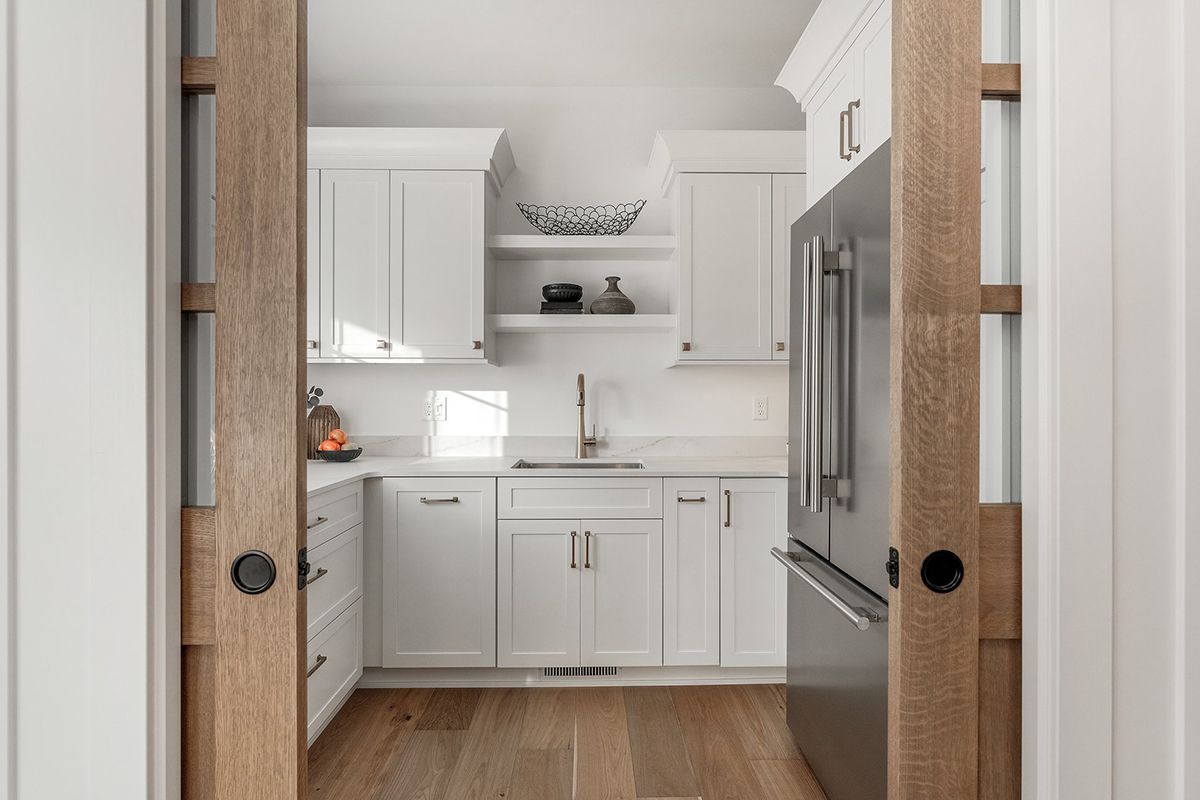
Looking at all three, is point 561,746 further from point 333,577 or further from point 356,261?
point 356,261

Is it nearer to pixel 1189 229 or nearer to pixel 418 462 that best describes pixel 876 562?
pixel 1189 229

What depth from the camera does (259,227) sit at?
787 millimetres

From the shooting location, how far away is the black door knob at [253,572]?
31.0 inches

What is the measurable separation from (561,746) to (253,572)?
176 centimetres

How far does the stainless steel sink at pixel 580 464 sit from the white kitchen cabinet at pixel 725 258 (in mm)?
644

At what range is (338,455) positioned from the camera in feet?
9.85

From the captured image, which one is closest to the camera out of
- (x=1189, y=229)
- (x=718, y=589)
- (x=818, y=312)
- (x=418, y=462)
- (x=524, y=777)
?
(x=1189, y=229)

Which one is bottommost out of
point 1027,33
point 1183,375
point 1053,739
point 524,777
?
point 524,777

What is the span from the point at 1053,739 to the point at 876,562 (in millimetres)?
771

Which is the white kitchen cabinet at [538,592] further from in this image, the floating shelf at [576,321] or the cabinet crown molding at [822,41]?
the cabinet crown molding at [822,41]

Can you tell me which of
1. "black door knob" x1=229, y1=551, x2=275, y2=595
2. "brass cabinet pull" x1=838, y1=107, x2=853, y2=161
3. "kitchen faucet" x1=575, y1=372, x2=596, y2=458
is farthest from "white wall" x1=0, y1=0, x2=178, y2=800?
"kitchen faucet" x1=575, y1=372, x2=596, y2=458

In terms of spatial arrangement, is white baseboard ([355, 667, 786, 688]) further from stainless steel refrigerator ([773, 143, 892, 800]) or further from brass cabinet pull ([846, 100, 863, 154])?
brass cabinet pull ([846, 100, 863, 154])

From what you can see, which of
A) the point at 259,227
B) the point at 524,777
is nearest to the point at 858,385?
the point at 259,227

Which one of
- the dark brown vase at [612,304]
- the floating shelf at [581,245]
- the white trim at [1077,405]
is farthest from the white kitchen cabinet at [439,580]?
the white trim at [1077,405]
